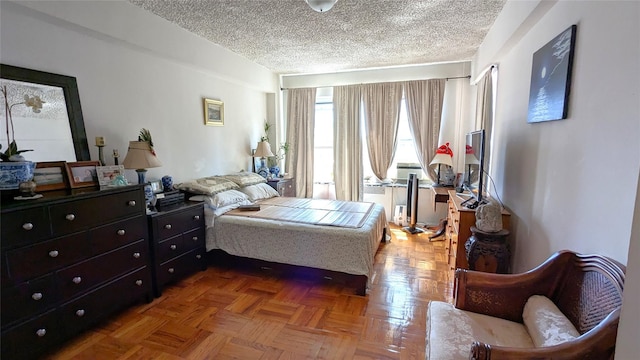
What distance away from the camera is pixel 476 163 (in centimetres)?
288

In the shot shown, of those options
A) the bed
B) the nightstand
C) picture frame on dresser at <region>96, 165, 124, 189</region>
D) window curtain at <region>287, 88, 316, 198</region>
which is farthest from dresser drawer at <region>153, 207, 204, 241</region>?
window curtain at <region>287, 88, 316, 198</region>

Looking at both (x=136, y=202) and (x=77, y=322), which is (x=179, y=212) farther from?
(x=77, y=322)

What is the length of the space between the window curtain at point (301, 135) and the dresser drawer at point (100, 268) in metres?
3.22

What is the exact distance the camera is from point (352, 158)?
5.02 metres

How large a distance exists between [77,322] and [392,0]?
343cm

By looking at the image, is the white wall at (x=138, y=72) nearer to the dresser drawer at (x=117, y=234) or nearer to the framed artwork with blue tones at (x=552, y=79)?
the dresser drawer at (x=117, y=234)

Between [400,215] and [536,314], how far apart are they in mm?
3425

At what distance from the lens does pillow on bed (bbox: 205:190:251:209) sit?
10.4 ft

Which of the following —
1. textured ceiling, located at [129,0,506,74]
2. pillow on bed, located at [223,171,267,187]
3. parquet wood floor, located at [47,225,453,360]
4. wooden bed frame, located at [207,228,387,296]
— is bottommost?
parquet wood floor, located at [47,225,453,360]

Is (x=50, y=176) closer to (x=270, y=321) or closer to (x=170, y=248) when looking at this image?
(x=170, y=248)

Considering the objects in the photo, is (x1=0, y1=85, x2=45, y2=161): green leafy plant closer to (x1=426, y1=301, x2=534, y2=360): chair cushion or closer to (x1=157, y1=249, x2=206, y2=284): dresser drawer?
(x1=157, y1=249, x2=206, y2=284): dresser drawer

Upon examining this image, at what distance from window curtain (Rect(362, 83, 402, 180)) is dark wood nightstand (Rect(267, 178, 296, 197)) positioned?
146 centimetres

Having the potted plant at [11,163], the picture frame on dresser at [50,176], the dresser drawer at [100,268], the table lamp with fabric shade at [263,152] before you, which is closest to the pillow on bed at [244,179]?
the table lamp with fabric shade at [263,152]

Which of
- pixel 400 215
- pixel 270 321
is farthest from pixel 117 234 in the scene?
pixel 400 215
